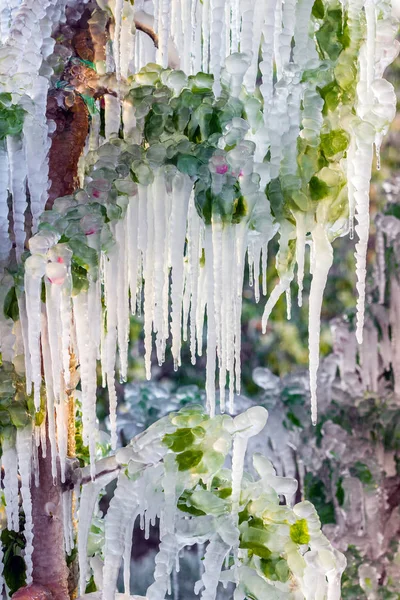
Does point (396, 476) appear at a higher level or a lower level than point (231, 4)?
lower

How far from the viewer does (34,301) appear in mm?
781

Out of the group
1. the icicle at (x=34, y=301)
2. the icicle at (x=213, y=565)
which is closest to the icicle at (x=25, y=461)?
the icicle at (x=34, y=301)

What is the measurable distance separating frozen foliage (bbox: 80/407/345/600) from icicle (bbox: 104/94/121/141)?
35 cm

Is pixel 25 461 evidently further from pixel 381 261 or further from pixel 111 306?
pixel 381 261

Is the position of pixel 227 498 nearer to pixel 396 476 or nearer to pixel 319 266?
pixel 319 266

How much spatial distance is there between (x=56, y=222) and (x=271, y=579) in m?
0.47

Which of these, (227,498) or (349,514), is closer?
(227,498)

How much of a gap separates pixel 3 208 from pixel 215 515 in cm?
43

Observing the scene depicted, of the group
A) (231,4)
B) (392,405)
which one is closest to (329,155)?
(231,4)

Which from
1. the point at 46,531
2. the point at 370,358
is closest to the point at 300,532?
the point at 46,531

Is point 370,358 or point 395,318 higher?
point 395,318

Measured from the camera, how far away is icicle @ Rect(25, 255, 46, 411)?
765mm

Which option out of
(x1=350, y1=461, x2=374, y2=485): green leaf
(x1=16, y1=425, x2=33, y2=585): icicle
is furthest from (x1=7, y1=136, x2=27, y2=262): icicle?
(x1=350, y1=461, x2=374, y2=485): green leaf

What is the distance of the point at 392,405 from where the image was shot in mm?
2625
